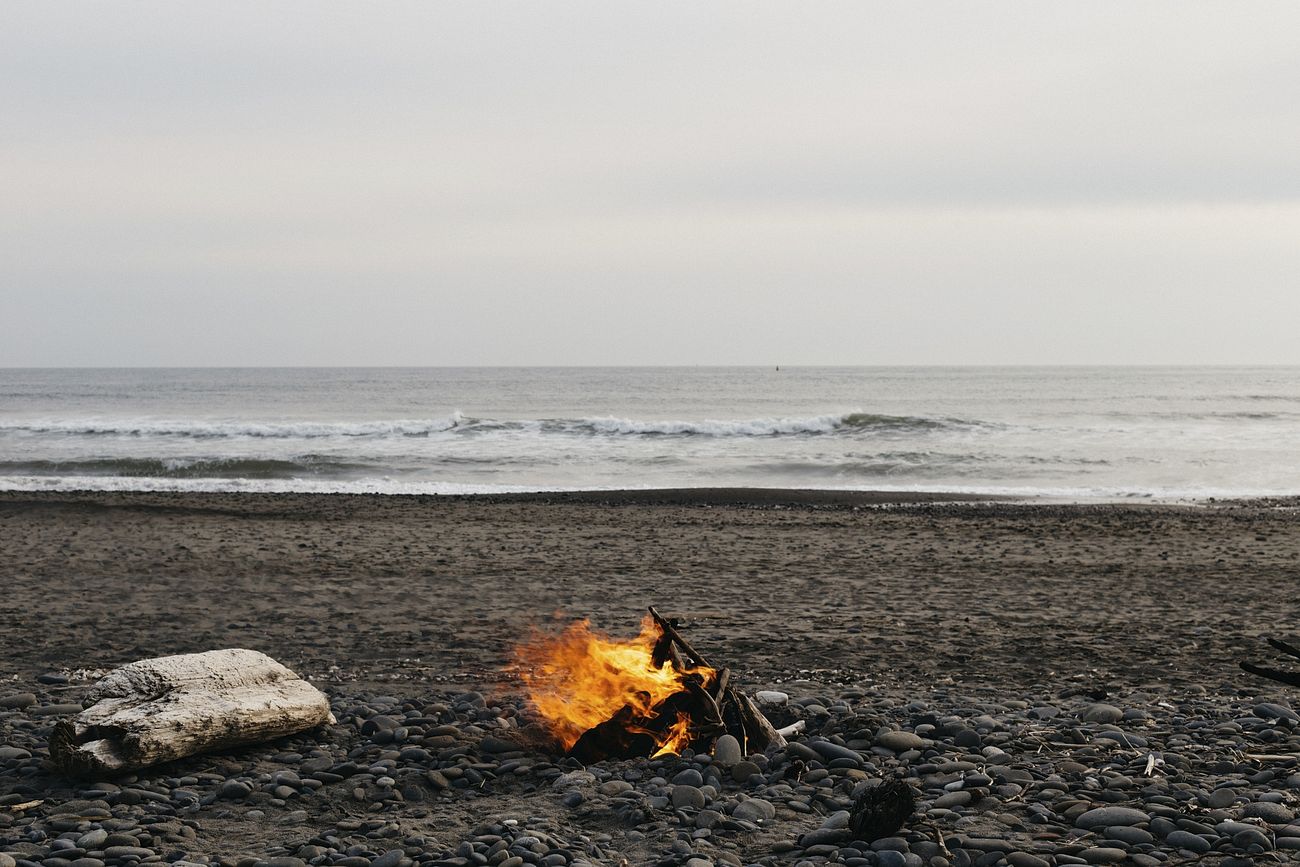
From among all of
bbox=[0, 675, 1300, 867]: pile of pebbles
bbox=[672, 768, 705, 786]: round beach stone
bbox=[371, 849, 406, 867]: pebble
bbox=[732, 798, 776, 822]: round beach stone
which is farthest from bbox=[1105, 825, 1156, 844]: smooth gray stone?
bbox=[371, 849, 406, 867]: pebble

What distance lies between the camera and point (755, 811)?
4758 millimetres

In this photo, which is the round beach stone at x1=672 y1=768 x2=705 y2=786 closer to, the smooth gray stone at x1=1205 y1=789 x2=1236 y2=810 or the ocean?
the smooth gray stone at x1=1205 y1=789 x2=1236 y2=810

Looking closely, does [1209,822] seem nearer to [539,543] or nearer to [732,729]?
[732,729]

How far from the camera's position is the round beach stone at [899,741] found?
5.49 metres

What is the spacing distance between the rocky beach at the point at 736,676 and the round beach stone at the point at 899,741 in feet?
0.09

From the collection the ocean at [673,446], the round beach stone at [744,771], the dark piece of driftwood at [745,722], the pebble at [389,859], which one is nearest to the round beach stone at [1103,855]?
the round beach stone at [744,771]

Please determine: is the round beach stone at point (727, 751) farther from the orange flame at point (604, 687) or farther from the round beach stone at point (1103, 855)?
the round beach stone at point (1103, 855)

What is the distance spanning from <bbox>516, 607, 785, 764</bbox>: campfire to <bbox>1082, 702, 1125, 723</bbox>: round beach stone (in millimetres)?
1891

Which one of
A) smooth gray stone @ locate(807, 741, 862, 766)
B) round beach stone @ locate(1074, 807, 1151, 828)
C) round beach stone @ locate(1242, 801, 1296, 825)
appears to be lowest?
smooth gray stone @ locate(807, 741, 862, 766)

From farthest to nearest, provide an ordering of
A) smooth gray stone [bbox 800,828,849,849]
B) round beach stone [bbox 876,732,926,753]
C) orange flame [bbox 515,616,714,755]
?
orange flame [bbox 515,616,714,755], round beach stone [bbox 876,732,926,753], smooth gray stone [bbox 800,828,849,849]

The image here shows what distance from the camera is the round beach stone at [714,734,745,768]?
532cm

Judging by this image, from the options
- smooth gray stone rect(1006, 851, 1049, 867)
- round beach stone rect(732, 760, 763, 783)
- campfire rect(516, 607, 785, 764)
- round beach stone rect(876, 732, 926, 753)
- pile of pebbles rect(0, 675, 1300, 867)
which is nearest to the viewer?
smooth gray stone rect(1006, 851, 1049, 867)

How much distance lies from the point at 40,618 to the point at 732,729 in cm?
706

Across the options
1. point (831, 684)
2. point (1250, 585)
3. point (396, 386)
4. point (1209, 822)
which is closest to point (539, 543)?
point (831, 684)
